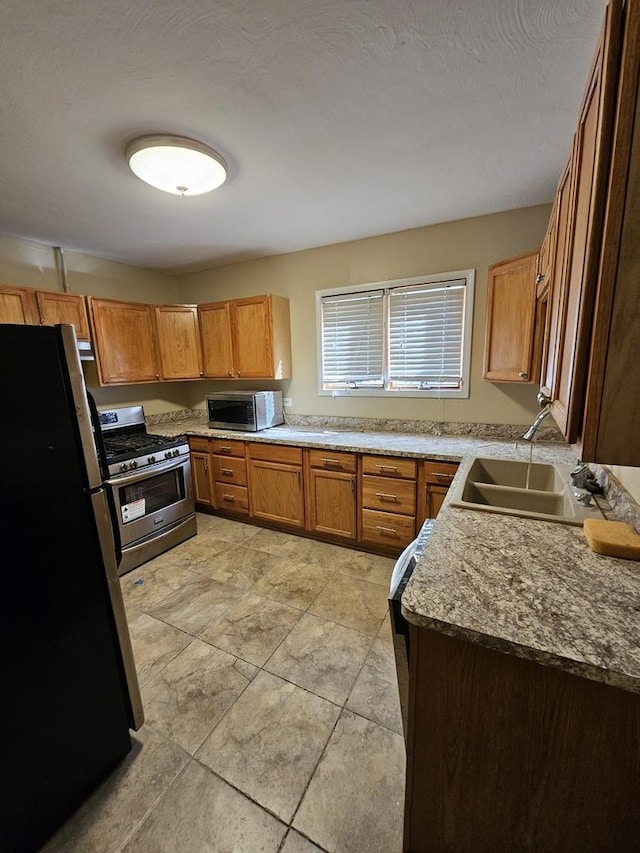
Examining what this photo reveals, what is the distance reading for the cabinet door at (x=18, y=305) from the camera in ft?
8.10

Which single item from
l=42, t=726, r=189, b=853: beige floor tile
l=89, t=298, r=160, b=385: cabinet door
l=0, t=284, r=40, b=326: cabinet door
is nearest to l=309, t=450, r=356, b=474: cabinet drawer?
l=42, t=726, r=189, b=853: beige floor tile

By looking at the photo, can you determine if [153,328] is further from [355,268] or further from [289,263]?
[355,268]

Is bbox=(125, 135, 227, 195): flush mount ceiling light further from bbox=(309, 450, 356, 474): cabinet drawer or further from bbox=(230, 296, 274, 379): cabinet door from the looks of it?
bbox=(309, 450, 356, 474): cabinet drawer

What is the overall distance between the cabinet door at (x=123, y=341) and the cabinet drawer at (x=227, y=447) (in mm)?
970

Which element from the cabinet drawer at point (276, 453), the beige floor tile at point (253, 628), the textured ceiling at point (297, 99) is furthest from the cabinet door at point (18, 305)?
the beige floor tile at point (253, 628)

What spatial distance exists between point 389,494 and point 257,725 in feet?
5.11

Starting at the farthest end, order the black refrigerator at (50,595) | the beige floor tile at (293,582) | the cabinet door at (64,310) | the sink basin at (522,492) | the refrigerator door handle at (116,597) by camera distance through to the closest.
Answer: the cabinet door at (64,310), the beige floor tile at (293,582), the sink basin at (522,492), the refrigerator door handle at (116,597), the black refrigerator at (50,595)

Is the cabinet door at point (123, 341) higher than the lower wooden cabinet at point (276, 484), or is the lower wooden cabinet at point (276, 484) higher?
the cabinet door at point (123, 341)

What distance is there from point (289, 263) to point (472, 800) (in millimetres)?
3611

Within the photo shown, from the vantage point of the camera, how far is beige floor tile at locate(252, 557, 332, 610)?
2.22 metres

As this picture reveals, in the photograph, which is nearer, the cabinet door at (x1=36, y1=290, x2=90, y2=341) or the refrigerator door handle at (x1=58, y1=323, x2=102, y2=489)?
the refrigerator door handle at (x1=58, y1=323, x2=102, y2=489)

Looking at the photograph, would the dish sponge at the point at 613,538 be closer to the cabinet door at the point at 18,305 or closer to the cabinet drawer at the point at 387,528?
the cabinet drawer at the point at 387,528

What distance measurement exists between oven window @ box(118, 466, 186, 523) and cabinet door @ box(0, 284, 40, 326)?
146 centimetres

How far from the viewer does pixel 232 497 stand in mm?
3291
